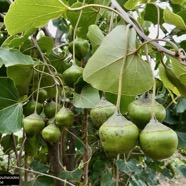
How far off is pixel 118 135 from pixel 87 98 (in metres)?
0.33

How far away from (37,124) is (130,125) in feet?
1.27

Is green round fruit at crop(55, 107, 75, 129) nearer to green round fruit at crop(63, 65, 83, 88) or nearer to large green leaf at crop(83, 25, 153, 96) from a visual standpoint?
green round fruit at crop(63, 65, 83, 88)

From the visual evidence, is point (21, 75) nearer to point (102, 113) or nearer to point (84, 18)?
point (84, 18)

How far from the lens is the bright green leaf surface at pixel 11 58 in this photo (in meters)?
0.86

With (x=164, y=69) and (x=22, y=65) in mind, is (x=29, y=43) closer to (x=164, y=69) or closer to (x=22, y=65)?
(x=22, y=65)

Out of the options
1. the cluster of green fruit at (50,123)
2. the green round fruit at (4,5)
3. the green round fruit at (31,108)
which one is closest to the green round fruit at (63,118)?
the cluster of green fruit at (50,123)

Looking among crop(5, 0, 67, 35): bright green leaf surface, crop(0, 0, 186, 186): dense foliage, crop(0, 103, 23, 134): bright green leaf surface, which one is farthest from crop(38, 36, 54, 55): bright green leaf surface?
crop(5, 0, 67, 35): bright green leaf surface

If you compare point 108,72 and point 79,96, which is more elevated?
point 108,72

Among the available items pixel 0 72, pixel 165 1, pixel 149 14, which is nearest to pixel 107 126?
pixel 0 72

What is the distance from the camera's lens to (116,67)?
0.59m

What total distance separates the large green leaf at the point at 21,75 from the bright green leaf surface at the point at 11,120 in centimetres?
8

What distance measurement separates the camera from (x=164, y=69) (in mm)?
666

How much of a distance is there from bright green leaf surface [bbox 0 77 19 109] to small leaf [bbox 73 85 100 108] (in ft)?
0.64

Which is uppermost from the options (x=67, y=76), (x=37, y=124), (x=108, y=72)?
(x=108, y=72)
